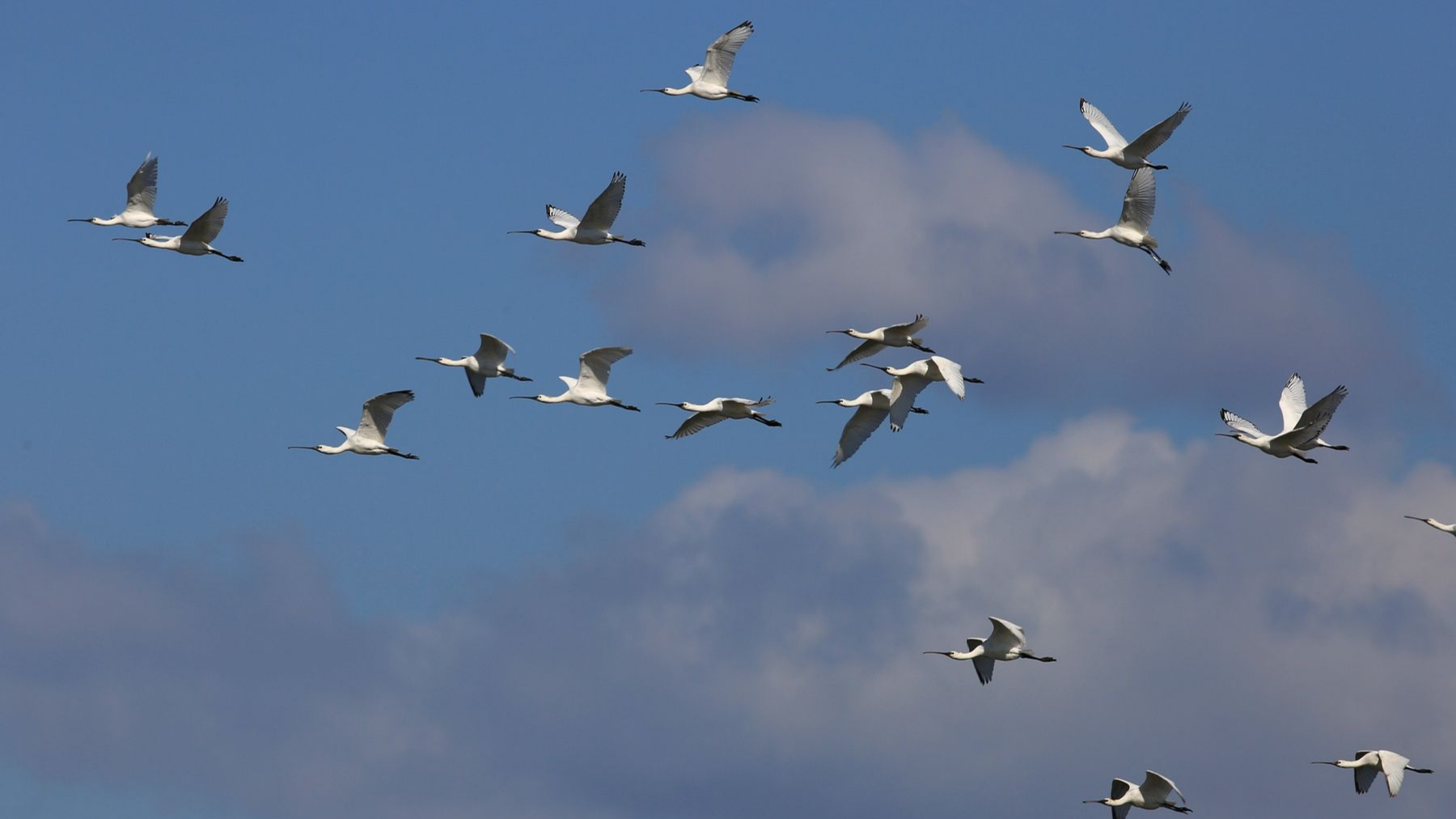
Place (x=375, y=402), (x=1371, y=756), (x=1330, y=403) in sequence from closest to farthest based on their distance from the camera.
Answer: (x=1330, y=403)
(x=1371, y=756)
(x=375, y=402)

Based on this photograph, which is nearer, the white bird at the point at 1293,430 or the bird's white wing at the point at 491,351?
the white bird at the point at 1293,430

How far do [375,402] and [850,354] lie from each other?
405 inches

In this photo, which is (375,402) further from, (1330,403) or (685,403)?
(1330,403)

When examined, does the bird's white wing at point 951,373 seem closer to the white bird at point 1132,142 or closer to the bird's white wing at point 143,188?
the white bird at point 1132,142

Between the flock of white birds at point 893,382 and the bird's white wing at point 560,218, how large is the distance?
1615 millimetres

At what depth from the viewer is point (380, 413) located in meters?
51.4

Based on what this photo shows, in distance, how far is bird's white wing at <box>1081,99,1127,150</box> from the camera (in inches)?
1909

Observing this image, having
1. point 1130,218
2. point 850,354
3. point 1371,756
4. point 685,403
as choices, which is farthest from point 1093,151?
point 1371,756

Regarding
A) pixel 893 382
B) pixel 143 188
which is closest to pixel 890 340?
pixel 893 382

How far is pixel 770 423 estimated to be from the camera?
161 ft

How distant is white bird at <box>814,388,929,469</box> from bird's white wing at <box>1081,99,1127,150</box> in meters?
6.60

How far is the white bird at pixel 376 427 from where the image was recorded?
51.0 meters

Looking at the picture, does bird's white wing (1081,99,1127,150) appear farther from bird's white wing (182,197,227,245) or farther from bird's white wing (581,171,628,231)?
bird's white wing (182,197,227,245)

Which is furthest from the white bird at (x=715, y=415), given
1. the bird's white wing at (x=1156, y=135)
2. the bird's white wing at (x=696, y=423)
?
the bird's white wing at (x=1156, y=135)
